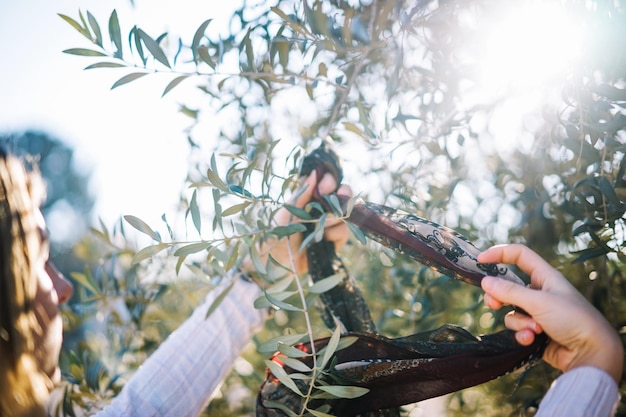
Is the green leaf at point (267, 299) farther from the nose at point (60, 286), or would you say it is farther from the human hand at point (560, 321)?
the nose at point (60, 286)

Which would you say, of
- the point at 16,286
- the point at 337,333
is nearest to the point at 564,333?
the point at 337,333

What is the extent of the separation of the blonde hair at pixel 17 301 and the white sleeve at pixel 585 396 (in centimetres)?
101


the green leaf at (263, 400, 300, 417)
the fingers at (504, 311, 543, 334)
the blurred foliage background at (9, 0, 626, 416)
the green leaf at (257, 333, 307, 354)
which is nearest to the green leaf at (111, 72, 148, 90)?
the blurred foliage background at (9, 0, 626, 416)

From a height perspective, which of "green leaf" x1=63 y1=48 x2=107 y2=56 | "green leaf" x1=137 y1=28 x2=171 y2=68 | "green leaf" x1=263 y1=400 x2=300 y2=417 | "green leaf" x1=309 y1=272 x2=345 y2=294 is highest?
"green leaf" x1=137 y1=28 x2=171 y2=68

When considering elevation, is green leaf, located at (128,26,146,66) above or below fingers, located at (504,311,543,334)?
above

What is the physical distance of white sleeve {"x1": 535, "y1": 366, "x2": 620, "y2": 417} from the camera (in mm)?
820

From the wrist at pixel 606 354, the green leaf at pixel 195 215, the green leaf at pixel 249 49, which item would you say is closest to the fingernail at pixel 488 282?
the wrist at pixel 606 354

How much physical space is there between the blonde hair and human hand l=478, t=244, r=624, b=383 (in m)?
0.96

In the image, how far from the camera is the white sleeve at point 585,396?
0.82m

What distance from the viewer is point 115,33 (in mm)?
1041

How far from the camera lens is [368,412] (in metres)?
1.07

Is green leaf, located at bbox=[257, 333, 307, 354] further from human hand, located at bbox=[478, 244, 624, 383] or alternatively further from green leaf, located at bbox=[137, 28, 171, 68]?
green leaf, located at bbox=[137, 28, 171, 68]

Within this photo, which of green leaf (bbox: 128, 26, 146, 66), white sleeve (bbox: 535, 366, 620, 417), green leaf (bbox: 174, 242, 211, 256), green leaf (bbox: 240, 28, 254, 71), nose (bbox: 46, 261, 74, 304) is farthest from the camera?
nose (bbox: 46, 261, 74, 304)

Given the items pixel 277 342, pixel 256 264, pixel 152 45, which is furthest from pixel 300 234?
pixel 152 45
